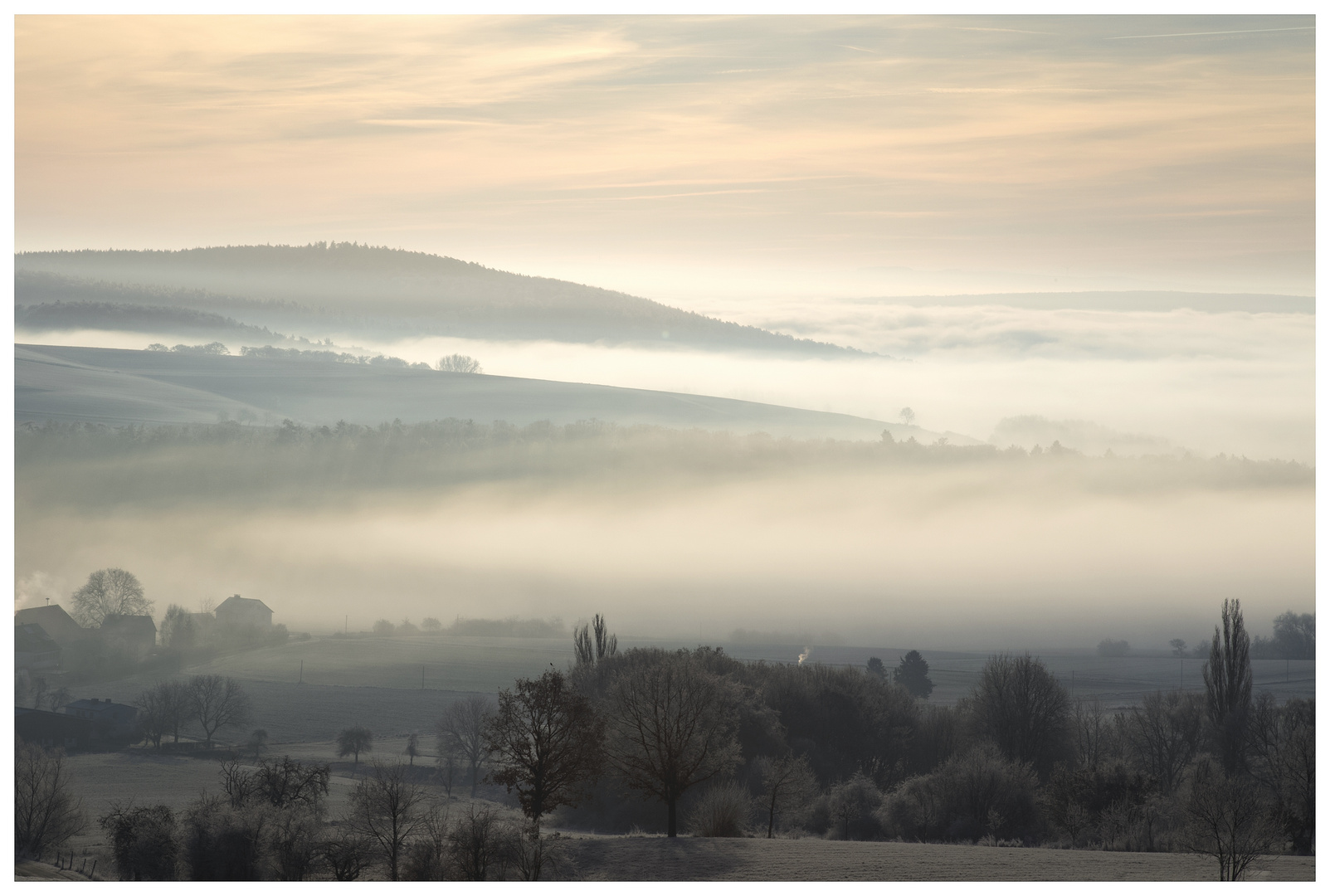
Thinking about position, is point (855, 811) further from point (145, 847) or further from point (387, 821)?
point (145, 847)

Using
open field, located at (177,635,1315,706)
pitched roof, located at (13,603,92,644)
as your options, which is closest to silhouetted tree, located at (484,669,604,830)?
open field, located at (177,635,1315,706)

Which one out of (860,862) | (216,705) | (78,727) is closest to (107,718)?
(78,727)

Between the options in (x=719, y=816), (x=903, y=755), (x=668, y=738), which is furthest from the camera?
(x=903, y=755)

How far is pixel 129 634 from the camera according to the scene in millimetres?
160500

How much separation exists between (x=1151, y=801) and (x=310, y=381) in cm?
15867

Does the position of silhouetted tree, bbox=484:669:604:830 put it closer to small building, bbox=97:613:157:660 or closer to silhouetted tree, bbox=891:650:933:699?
silhouetted tree, bbox=891:650:933:699

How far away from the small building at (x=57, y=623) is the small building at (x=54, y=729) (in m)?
48.7

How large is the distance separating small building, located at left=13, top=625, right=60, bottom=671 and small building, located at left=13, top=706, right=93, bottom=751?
37.7m

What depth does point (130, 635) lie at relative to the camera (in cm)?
16025

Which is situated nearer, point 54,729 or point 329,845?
point 329,845

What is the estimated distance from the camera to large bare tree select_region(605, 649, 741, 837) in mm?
52875

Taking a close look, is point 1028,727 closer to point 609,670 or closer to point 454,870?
point 609,670

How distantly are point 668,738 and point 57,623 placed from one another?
435ft

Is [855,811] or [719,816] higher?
[719,816]
